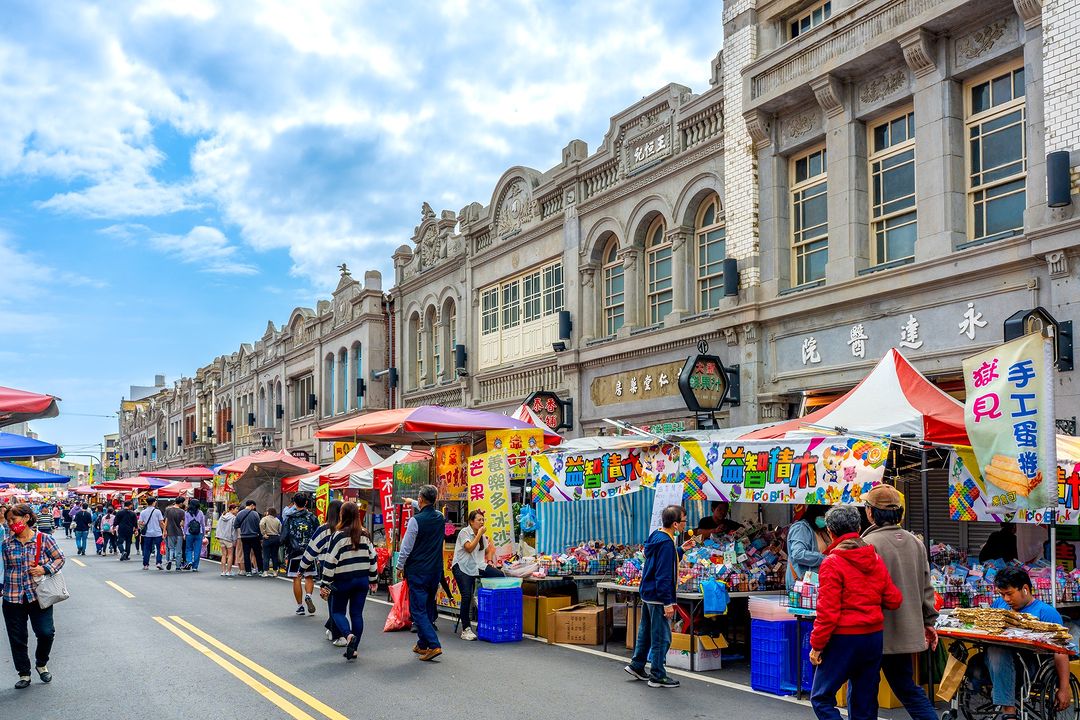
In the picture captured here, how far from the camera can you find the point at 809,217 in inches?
682

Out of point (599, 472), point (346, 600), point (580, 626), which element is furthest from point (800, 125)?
point (346, 600)

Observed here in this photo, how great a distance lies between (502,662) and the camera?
1097 cm

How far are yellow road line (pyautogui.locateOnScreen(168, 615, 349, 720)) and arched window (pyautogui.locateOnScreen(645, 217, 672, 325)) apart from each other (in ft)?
37.0

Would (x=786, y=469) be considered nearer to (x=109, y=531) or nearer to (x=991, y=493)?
(x=991, y=493)

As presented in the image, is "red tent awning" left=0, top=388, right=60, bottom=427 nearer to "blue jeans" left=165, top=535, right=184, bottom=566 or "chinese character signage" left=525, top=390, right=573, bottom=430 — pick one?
"chinese character signage" left=525, top=390, right=573, bottom=430

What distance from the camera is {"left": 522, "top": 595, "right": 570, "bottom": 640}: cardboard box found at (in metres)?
12.9

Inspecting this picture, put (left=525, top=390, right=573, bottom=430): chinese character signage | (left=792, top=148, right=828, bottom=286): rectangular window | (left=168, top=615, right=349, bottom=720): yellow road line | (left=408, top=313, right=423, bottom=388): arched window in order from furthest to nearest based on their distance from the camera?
(left=408, top=313, right=423, bottom=388): arched window
(left=525, top=390, right=573, bottom=430): chinese character signage
(left=792, top=148, right=828, bottom=286): rectangular window
(left=168, top=615, right=349, bottom=720): yellow road line

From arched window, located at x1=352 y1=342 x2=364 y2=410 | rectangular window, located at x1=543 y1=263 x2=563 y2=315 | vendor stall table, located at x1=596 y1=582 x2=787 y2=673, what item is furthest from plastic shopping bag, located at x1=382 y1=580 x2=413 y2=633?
arched window, located at x1=352 y1=342 x2=364 y2=410

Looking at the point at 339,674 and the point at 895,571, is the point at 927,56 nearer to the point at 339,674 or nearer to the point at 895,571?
the point at 895,571

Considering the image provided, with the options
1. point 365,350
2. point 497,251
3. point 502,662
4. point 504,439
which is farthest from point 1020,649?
point 365,350

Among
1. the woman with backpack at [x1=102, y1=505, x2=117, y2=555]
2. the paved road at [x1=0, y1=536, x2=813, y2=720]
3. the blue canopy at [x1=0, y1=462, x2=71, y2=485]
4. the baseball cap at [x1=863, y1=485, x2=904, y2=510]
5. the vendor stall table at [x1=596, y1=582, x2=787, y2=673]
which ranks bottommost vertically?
the woman with backpack at [x1=102, y1=505, x2=117, y2=555]

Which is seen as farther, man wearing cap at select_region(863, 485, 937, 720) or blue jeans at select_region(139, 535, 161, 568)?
blue jeans at select_region(139, 535, 161, 568)

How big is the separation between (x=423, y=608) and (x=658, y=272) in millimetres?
11624

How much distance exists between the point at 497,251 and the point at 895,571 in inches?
803
